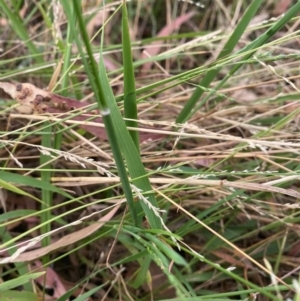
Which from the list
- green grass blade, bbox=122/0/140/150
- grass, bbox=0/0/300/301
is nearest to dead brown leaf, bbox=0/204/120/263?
grass, bbox=0/0/300/301

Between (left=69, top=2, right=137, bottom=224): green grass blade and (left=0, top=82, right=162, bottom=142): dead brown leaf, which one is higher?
(left=69, top=2, right=137, bottom=224): green grass blade

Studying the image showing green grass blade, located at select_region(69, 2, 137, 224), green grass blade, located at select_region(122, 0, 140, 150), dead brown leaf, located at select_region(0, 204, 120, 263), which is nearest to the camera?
green grass blade, located at select_region(69, 2, 137, 224)

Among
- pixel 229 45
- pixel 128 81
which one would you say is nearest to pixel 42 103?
pixel 128 81

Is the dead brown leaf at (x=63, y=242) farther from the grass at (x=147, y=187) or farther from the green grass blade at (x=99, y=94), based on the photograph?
the green grass blade at (x=99, y=94)

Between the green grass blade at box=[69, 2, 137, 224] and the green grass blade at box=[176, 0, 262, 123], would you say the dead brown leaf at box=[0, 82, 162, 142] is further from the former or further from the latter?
the green grass blade at box=[69, 2, 137, 224]

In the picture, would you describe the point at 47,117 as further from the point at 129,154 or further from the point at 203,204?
the point at 203,204

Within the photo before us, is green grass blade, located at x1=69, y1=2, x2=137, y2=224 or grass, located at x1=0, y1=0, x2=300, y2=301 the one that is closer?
green grass blade, located at x1=69, y1=2, x2=137, y2=224

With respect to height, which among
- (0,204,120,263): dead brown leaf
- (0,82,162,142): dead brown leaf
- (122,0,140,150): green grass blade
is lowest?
(0,204,120,263): dead brown leaf

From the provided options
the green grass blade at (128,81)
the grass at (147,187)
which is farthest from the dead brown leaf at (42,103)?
the green grass blade at (128,81)

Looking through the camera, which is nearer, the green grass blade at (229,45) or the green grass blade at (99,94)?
the green grass blade at (99,94)
